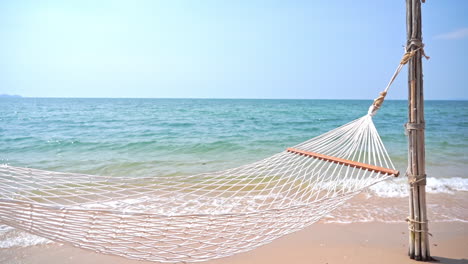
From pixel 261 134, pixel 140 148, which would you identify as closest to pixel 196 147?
pixel 140 148

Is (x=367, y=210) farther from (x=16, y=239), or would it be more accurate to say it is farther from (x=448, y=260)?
(x=16, y=239)

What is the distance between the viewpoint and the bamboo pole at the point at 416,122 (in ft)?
5.59

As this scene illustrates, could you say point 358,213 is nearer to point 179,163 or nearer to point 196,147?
point 179,163

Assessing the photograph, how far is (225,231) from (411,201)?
1.08 metres

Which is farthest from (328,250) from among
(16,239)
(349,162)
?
(16,239)

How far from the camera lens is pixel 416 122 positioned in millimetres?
1705

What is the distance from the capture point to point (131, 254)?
4.60 feet

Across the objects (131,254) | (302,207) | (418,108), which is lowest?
(131,254)

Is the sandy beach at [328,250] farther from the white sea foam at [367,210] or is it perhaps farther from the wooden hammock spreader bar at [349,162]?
the wooden hammock spreader bar at [349,162]

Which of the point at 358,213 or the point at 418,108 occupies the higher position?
the point at 418,108

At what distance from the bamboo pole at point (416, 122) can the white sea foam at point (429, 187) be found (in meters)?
1.72

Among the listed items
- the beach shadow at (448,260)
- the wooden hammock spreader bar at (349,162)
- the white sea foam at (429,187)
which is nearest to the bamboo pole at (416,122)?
the wooden hammock spreader bar at (349,162)

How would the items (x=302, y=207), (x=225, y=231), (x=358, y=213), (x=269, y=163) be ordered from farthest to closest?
1. (x=358, y=213)
2. (x=269, y=163)
3. (x=302, y=207)
4. (x=225, y=231)

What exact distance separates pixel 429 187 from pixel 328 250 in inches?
92.0
